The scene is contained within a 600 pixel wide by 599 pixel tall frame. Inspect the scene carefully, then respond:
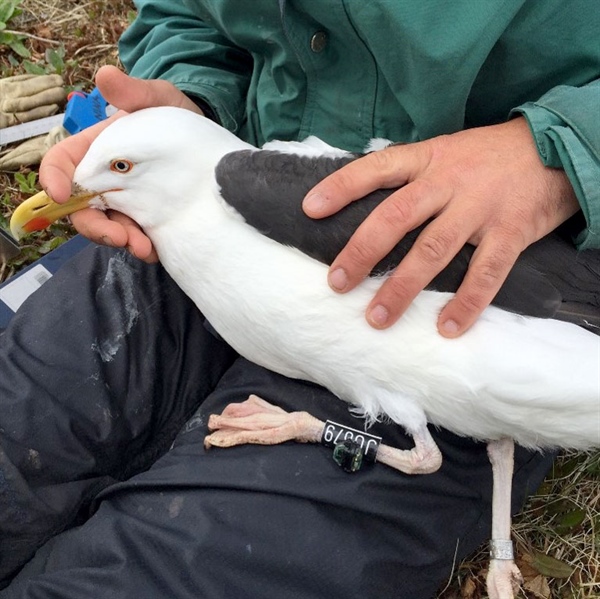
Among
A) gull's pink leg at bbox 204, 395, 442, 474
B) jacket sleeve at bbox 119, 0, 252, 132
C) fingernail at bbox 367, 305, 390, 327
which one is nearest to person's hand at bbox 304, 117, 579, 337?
fingernail at bbox 367, 305, 390, 327

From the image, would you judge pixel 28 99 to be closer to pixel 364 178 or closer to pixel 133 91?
pixel 133 91

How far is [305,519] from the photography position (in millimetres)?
2355

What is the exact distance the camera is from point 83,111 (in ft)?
12.2

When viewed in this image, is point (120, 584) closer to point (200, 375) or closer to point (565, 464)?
point (200, 375)

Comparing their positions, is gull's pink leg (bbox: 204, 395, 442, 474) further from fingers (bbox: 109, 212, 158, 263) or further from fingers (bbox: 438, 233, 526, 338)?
fingers (bbox: 109, 212, 158, 263)

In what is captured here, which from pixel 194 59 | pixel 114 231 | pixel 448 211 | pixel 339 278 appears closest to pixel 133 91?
pixel 114 231

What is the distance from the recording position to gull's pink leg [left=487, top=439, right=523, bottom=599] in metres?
2.47

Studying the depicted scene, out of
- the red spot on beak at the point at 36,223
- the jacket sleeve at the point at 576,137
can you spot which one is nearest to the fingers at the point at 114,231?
the red spot on beak at the point at 36,223

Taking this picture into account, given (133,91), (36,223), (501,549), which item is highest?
(133,91)

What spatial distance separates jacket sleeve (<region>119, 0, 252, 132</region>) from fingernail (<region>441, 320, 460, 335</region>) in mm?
1327

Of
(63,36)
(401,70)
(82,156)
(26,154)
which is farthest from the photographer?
(63,36)

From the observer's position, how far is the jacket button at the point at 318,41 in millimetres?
2455

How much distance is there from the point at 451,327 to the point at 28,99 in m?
3.16

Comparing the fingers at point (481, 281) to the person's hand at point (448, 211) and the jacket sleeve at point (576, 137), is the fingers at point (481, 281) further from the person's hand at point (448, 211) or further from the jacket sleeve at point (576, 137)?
the jacket sleeve at point (576, 137)
